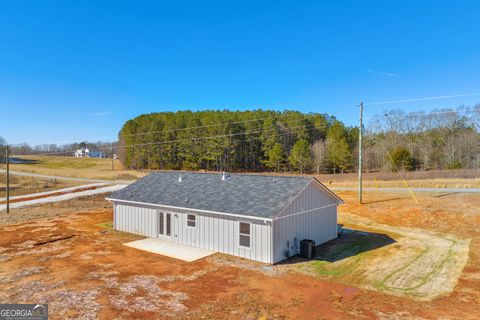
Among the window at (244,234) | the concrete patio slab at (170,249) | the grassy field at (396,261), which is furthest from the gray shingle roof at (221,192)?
the grassy field at (396,261)

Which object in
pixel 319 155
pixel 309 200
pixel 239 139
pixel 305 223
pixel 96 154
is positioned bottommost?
pixel 305 223

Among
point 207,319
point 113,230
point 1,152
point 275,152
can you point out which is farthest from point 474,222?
point 1,152

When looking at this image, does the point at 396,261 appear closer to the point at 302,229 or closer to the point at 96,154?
the point at 302,229

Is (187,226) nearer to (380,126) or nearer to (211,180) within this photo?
(211,180)

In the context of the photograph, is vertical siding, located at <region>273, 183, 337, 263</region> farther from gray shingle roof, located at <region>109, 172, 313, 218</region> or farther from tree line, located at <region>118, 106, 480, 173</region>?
tree line, located at <region>118, 106, 480, 173</region>

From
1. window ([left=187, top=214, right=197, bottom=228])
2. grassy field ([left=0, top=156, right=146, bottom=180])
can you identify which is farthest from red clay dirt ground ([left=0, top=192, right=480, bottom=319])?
grassy field ([left=0, top=156, right=146, bottom=180])

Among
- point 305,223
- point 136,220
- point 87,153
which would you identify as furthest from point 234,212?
point 87,153
